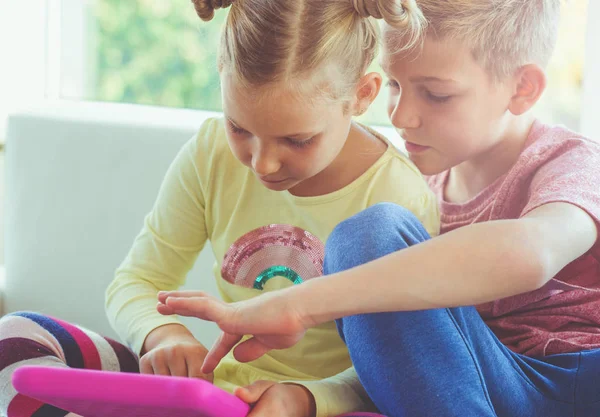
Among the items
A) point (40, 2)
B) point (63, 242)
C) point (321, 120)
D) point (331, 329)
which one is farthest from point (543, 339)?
point (40, 2)

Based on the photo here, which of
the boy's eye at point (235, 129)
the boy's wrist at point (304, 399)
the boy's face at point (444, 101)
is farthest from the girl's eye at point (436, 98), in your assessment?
the boy's wrist at point (304, 399)

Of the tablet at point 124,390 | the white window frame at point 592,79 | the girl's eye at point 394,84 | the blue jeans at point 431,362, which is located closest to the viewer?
the tablet at point 124,390

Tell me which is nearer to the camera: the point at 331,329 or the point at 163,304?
the point at 163,304

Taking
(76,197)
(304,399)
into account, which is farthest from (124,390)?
(76,197)

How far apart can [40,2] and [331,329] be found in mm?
1203

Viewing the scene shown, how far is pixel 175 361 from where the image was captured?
89 centimetres

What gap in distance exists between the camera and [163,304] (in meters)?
0.78

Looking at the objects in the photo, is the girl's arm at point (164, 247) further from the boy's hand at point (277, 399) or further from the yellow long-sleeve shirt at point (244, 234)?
the boy's hand at point (277, 399)

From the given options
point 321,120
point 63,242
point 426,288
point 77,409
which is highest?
point 321,120

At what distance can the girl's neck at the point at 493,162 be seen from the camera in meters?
1.02

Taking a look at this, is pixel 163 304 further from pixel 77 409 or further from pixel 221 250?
pixel 221 250

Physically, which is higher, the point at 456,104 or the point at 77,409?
the point at 456,104

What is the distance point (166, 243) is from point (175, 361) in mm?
184

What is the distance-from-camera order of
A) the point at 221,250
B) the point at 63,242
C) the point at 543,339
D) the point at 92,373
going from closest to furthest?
the point at 92,373
the point at 543,339
the point at 221,250
the point at 63,242
